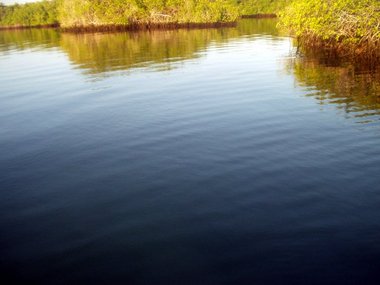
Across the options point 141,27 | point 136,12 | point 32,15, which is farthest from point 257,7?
point 32,15

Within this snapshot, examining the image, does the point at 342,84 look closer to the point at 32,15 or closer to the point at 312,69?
the point at 312,69

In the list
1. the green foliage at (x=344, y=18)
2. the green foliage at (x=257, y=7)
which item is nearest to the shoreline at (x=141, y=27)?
the green foliage at (x=344, y=18)

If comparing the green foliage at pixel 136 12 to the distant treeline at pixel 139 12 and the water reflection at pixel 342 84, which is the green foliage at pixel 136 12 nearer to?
the distant treeline at pixel 139 12

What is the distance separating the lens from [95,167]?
9.87 meters

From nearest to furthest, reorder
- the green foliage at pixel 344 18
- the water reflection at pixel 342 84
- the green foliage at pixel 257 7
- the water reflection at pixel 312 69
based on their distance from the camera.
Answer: the water reflection at pixel 342 84 < the water reflection at pixel 312 69 < the green foliage at pixel 344 18 < the green foliage at pixel 257 7

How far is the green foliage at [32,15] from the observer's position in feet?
392

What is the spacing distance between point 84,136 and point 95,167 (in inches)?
122

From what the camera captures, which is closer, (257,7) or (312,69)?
(312,69)

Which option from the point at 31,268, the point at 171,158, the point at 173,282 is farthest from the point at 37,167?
the point at 173,282

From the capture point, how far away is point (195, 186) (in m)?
8.49

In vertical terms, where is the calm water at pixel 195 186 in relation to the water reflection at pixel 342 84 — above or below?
below

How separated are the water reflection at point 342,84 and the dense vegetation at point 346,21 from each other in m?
1.61

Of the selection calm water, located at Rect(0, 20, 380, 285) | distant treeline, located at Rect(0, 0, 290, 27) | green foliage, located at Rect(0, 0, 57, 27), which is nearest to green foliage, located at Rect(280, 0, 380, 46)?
calm water, located at Rect(0, 20, 380, 285)

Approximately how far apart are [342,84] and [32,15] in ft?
440
